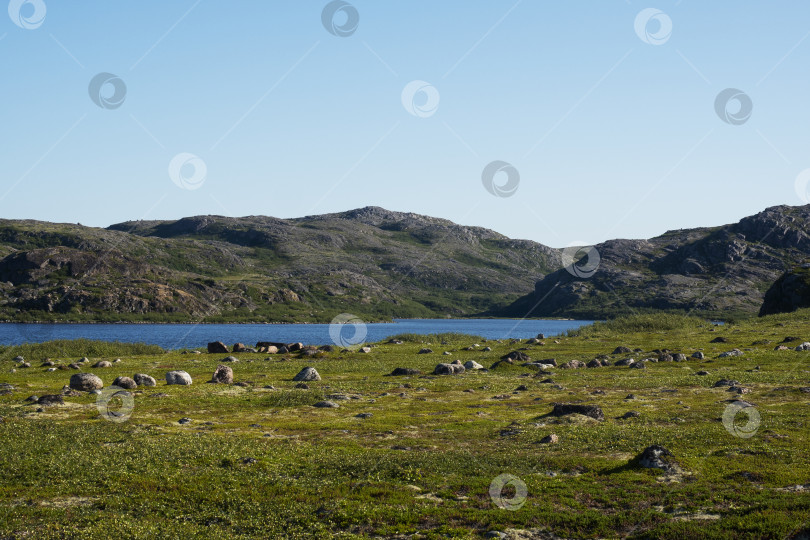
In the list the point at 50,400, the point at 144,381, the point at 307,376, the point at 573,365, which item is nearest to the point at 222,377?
the point at 144,381

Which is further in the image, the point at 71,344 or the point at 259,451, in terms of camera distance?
the point at 71,344

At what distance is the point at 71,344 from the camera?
9669cm

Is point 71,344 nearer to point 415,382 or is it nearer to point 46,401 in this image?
point 46,401

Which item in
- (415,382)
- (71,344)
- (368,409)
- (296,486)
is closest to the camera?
(296,486)

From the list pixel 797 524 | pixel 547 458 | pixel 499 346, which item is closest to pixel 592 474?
pixel 547 458

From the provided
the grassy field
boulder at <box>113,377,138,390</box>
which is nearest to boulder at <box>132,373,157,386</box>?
boulder at <box>113,377,138,390</box>

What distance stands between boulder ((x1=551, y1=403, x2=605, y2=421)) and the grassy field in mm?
931

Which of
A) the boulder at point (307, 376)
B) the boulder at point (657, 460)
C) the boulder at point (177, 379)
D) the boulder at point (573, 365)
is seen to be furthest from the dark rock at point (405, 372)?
the boulder at point (657, 460)

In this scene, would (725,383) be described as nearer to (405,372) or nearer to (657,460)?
(657,460)

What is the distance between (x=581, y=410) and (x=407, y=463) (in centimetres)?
1623

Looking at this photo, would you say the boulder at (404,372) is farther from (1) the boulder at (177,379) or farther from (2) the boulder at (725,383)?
(2) the boulder at (725,383)

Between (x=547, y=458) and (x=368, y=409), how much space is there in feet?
61.9

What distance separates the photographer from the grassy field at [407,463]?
19.5 m

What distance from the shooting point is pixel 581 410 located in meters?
38.5
